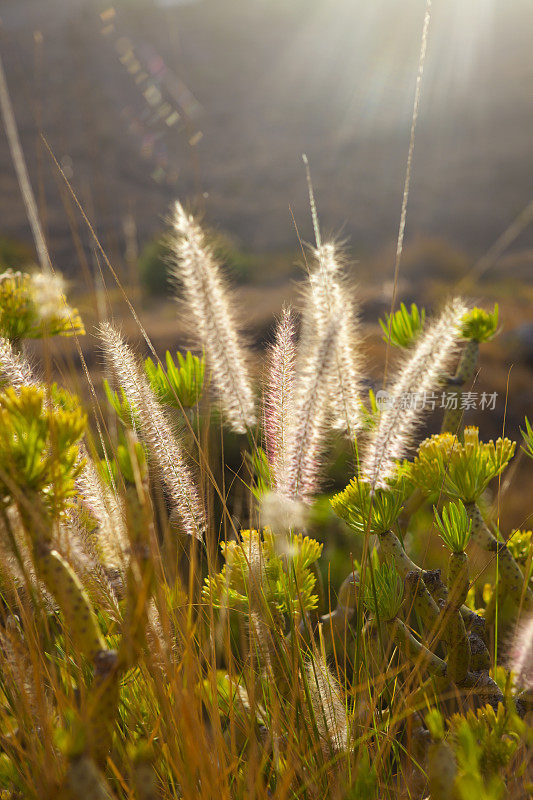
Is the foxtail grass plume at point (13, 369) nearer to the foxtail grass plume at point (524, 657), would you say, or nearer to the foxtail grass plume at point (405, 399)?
the foxtail grass plume at point (405, 399)

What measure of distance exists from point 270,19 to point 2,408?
67.4ft

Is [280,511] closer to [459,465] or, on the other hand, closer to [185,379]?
[459,465]

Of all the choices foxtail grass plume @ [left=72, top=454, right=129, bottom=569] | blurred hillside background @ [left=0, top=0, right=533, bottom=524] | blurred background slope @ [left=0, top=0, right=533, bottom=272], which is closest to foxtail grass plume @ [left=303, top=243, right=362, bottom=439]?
foxtail grass plume @ [left=72, top=454, right=129, bottom=569]

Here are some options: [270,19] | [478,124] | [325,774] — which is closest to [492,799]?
[325,774]

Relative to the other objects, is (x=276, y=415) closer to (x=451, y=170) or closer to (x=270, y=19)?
(x=451, y=170)

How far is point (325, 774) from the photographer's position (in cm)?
49

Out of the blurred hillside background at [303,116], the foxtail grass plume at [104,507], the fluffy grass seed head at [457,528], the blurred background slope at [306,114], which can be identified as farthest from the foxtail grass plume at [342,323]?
the blurred background slope at [306,114]

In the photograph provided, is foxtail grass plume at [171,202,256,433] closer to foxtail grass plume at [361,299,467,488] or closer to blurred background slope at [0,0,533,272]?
foxtail grass plume at [361,299,467,488]

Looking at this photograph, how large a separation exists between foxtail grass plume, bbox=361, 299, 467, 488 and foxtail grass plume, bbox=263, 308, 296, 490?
0.08m

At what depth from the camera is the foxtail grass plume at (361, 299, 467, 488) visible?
0.50m

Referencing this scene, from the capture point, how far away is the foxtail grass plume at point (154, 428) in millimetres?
468

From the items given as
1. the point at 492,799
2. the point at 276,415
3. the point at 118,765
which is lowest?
the point at 118,765

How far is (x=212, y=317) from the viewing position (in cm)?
55

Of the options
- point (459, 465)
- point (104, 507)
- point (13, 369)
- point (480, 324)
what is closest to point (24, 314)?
point (13, 369)
